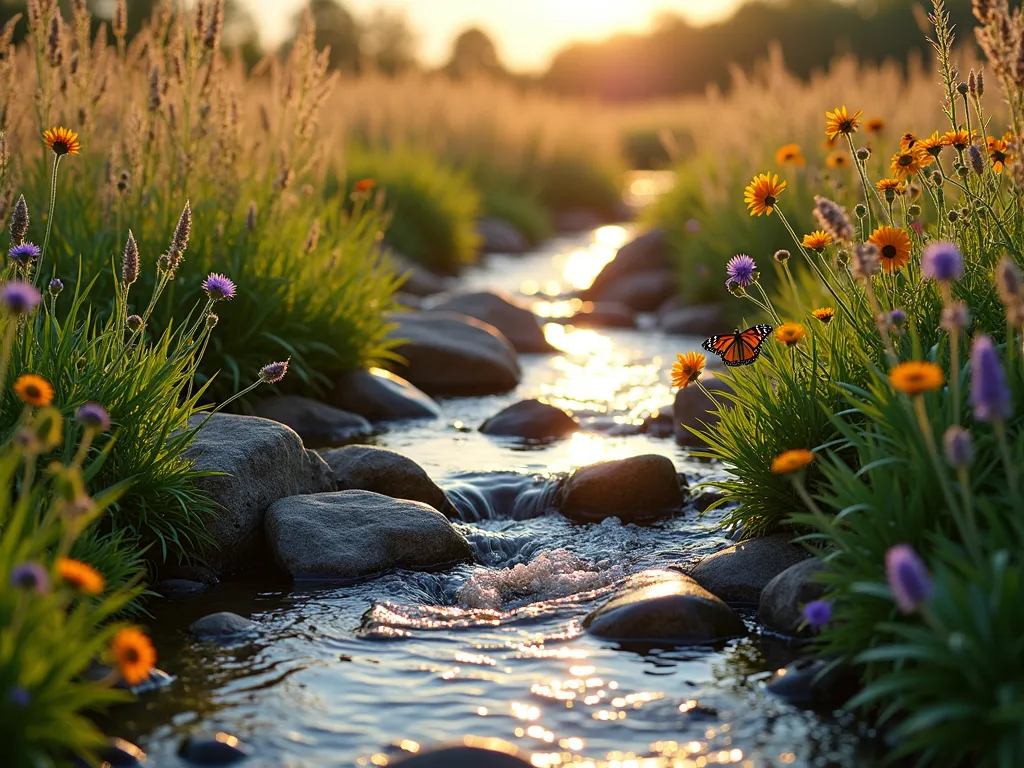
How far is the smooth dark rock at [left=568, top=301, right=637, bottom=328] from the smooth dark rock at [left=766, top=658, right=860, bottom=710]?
7.37 m

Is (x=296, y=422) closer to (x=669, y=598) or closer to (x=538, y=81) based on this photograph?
(x=669, y=598)

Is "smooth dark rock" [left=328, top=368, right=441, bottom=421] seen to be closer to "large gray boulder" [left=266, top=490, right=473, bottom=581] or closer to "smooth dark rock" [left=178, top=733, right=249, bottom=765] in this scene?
"large gray boulder" [left=266, top=490, right=473, bottom=581]

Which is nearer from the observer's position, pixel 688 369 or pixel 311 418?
pixel 688 369

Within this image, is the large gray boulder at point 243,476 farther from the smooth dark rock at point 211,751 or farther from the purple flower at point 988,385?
the purple flower at point 988,385

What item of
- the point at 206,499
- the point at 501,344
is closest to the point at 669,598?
the point at 206,499

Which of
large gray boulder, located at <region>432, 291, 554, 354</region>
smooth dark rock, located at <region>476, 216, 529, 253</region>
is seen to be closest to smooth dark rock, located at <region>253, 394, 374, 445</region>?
large gray boulder, located at <region>432, 291, 554, 354</region>

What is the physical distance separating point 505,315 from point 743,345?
5203 millimetres

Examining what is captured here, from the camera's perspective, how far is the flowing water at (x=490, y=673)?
3104 mm

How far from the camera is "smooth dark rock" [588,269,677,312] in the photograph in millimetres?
11711

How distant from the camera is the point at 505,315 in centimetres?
976

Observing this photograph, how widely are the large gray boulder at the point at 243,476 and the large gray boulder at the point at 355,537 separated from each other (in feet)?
0.29

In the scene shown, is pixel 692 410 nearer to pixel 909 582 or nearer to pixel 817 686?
pixel 817 686

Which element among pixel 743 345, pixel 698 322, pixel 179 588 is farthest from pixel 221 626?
pixel 698 322

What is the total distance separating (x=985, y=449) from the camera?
11.2 feet
